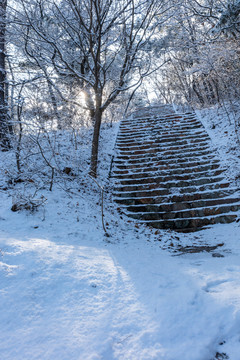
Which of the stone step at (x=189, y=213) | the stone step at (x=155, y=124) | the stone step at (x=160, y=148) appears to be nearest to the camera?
the stone step at (x=189, y=213)

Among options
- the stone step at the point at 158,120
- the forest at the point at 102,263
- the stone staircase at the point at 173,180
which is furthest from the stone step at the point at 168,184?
the stone step at the point at 158,120

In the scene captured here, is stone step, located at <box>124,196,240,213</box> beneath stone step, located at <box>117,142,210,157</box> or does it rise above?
beneath

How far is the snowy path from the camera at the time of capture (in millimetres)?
1538

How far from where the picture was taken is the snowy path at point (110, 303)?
154cm

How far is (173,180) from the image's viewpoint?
21.7 feet

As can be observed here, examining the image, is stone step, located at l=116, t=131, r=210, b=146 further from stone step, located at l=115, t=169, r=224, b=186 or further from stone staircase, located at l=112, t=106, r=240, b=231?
stone step, located at l=115, t=169, r=224, b=186

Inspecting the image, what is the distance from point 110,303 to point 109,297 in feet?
0.33

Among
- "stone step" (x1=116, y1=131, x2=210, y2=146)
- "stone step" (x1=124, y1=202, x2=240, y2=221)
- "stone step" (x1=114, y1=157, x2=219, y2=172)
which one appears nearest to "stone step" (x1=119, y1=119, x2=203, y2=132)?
"stone step" (x1=116, y1=131, x2=210, y2=146)

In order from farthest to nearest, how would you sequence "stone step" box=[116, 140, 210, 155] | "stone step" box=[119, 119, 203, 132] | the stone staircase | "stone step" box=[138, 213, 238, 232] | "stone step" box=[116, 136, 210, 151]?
"stone step" box=[119, 119, 203, 132] → "stone step" box=[116, 136, 210, 151] → "stone step" box=[116, 140, 210, 155] → the stone staircase → "stone step" box=[138, 213, 238, 232]

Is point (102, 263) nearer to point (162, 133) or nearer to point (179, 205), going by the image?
point (179, 205)

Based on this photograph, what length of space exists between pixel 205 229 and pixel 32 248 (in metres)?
3.93

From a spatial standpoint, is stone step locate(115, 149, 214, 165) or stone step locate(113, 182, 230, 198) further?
stone step locate(115, 149, 214, 165)

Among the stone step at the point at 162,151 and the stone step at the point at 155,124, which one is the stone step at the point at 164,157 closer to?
the stone step at the point at 162,151

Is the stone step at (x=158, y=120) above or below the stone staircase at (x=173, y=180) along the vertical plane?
above
